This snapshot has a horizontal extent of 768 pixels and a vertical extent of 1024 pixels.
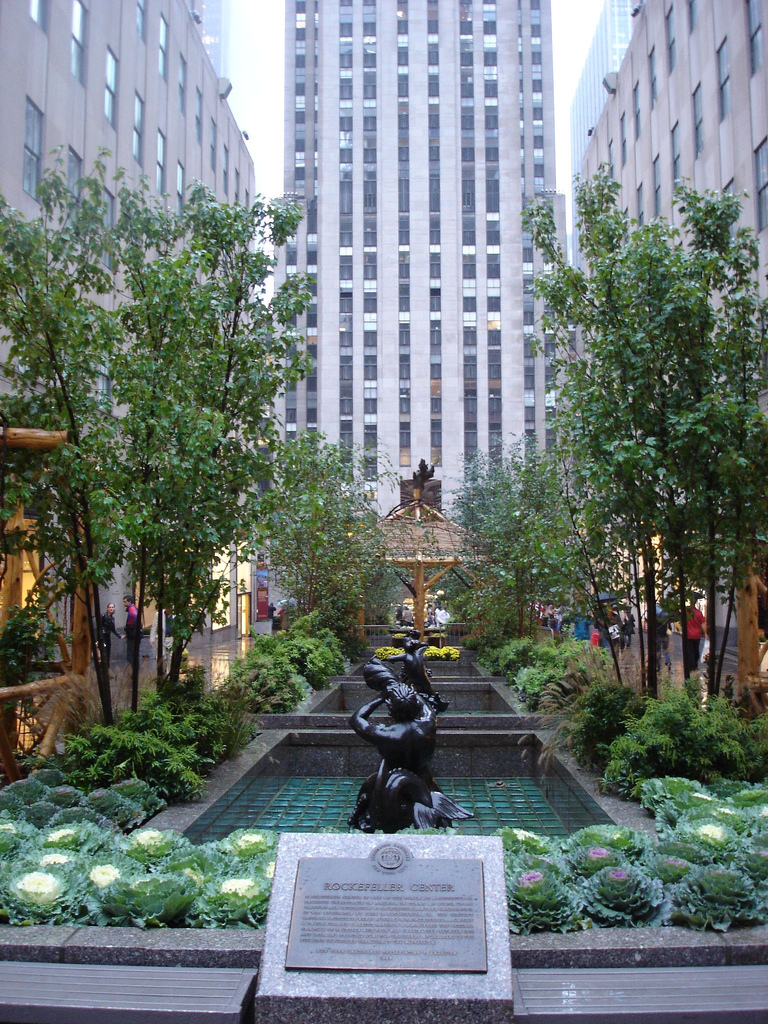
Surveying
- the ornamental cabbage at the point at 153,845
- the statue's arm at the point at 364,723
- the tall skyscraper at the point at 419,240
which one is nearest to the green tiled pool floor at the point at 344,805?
the statue's arm at the point at 364,723

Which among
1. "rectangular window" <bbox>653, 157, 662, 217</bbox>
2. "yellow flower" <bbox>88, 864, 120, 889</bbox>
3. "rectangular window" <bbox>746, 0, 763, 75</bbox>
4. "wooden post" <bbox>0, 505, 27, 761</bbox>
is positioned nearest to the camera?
"yellow flower" <bbox>88, 864, 120, 889</bbox>

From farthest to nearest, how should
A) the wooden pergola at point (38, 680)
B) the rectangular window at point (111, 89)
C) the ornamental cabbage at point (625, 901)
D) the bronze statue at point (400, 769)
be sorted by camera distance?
the rectangular window at point (111, 89), the wooden pergola at point (38, 680), the bronze statue at point (400, 769), the ornamental cabbage at point (625, 901)

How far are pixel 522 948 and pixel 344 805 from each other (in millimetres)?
4356

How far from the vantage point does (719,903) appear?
4461mm

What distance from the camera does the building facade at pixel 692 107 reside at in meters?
23.2

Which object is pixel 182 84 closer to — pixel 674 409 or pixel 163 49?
pixel 163 49

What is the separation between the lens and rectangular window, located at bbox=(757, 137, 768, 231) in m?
22.6

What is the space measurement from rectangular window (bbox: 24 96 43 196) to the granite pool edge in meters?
19.0

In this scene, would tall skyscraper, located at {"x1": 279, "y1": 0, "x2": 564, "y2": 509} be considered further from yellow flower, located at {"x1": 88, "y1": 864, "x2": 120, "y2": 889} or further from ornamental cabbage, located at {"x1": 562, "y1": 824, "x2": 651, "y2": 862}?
yellow flower, located at {"x1": 88, "y1": 864, "x2": 120, "y2": 889}

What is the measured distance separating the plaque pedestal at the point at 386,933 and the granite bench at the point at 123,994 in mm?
256

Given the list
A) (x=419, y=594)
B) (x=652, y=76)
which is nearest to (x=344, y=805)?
(x=419, y=594)

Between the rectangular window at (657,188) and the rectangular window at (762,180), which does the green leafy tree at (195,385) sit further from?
the rectangular window at (657,188)

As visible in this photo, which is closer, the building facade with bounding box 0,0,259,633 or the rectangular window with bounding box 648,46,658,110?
the building facade with bounding box 0,0,259,633

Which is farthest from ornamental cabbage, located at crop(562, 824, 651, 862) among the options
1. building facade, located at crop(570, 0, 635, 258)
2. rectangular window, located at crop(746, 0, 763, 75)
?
building facade, located at crop(570, 0, 635, 258)
